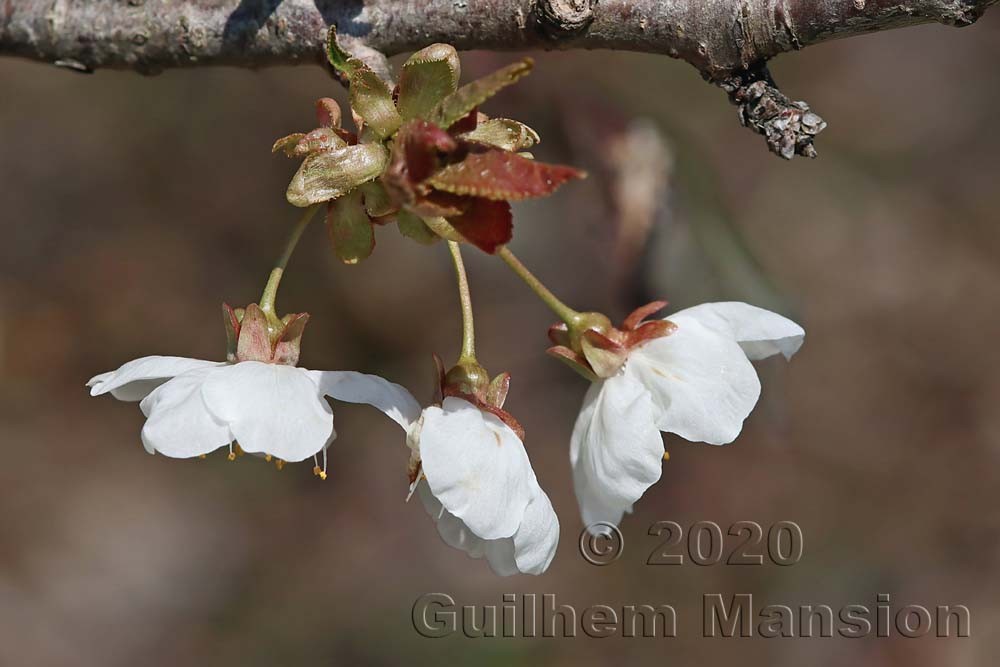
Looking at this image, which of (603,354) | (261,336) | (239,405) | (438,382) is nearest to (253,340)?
(261,336)

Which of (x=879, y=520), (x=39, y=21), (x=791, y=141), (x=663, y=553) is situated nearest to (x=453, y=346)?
(x=663, y=553)

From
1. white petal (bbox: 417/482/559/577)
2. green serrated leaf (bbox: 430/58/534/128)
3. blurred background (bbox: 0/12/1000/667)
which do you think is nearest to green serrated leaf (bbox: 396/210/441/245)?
green serrated leaf (bbox: 430/58/534/128)

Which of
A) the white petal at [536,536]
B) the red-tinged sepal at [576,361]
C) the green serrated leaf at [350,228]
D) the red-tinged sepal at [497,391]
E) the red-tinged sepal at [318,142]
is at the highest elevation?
the red-tinged sepal at [318,142]

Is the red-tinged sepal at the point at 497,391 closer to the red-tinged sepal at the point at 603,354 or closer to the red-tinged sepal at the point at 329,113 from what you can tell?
the red-tinged sepal at the point at 603,354

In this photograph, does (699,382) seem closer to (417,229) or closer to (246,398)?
(417,229)

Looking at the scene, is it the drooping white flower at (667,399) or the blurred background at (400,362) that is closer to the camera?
the drooping white flower at (667,399)

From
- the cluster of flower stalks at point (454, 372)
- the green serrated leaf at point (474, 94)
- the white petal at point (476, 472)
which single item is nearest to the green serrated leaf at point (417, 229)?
the cluster of flower stalks at point (454, 372)
